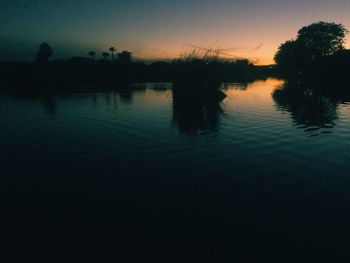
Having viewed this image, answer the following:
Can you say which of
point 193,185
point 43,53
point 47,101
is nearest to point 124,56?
point 43,53

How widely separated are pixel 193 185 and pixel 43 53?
119m

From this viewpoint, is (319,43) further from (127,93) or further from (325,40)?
(127,93)

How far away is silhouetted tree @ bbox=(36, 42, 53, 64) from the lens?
4277 inches

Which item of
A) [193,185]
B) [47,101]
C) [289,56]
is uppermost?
[289,56]

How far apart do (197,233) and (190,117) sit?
1274 cm

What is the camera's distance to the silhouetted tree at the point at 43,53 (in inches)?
4277

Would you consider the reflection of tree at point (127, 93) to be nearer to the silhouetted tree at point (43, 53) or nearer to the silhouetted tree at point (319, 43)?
the silhouetted tree at point (319, 43)

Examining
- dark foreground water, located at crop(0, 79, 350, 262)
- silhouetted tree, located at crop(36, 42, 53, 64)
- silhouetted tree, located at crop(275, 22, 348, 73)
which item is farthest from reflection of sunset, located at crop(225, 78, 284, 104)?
silhouetted tree, located at crop(36, 42, 53, 64)

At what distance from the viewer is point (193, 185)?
6840 millimetres

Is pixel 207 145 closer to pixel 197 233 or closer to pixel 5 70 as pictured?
pixel 197 233

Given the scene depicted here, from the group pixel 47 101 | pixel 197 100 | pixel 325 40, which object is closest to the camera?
pixel 197 100

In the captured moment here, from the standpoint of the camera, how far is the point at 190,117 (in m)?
17.2

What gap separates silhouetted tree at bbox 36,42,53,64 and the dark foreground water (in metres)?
110

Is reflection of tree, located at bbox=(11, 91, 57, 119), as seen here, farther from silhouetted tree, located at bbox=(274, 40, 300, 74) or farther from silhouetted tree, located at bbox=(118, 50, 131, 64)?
silhouetted tree, located at bbox=(118, 50, 131, 64)
